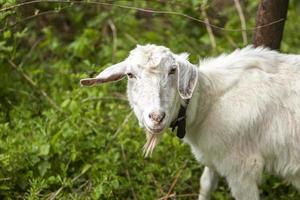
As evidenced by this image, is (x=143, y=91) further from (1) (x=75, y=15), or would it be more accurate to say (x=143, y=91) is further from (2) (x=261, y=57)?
(1) (x=75, y=15)

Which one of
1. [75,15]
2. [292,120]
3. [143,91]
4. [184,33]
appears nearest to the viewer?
[143,91]

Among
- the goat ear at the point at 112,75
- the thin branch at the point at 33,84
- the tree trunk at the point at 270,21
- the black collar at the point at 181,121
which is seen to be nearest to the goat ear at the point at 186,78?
the black collar at the point at 181,121

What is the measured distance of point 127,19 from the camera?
25.8 feet

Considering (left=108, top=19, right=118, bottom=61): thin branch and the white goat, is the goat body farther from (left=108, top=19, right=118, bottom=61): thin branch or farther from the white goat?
(left=108, top=19, right=118, bottom=61): thin branch

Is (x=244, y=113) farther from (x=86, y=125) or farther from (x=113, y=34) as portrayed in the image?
(x=113, y=34)

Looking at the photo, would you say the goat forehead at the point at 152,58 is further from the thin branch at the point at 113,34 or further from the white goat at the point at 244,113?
the thin branch at the point at 113,34

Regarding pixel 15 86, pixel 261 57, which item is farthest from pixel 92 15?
pixel 261 57

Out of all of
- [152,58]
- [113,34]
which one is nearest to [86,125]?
[152,58]

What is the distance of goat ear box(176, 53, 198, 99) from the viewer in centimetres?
419

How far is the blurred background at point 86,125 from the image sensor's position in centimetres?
522

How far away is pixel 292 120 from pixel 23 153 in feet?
7.43

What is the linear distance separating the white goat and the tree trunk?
60cm

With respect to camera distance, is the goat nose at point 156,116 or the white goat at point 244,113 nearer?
the goat nose at point 156,116

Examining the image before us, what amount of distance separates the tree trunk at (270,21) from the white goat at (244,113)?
0.60 meters
